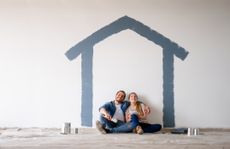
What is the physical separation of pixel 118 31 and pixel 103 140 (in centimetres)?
140

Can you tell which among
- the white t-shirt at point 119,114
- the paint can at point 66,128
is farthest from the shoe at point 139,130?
the paint can at point 66,128

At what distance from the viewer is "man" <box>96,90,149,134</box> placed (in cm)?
408

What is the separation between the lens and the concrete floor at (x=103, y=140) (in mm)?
3273

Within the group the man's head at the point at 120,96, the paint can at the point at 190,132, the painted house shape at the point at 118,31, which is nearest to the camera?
the paint can at the point at 190,132

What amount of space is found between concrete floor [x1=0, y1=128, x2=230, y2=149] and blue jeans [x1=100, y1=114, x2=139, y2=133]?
10 centimetres

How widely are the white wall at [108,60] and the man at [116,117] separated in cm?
14

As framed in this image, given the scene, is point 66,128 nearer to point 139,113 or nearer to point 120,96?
point 120,96

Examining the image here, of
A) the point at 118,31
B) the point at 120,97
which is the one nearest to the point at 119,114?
the point at 120,97

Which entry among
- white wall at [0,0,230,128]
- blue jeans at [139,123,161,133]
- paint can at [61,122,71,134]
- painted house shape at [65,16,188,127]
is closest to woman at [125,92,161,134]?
blue jeans at [139,123,161,133]

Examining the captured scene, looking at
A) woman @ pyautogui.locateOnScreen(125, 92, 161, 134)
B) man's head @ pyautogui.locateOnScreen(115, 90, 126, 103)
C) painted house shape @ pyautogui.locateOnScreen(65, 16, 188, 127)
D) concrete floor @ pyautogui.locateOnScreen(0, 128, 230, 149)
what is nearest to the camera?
concrete floor @ pyautogui.locateOnScreen(0, 128, 230, 149)

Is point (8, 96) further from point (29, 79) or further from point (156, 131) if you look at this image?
point (156, 131)

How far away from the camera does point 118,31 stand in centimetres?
438

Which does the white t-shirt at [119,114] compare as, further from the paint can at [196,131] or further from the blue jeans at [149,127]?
the paint can at [196,131]

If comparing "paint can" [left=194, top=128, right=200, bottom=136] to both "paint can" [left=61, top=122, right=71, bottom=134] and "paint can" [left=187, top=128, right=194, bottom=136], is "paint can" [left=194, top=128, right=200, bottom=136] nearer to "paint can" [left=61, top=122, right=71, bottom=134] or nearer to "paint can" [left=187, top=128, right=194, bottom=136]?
"paint can" [left=187, top=128, right=194, bottom=136]
